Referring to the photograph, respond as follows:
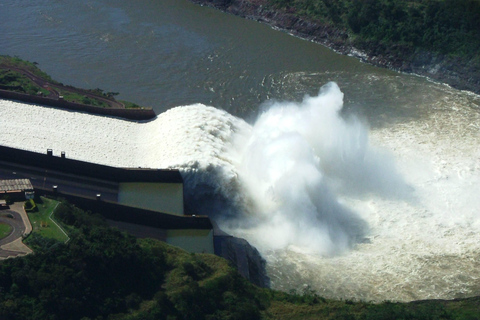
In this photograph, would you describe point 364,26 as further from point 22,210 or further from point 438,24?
point 22,210

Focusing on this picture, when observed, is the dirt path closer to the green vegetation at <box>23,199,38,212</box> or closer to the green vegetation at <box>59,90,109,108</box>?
the green vegetation at <box>23,199,38,212</box>

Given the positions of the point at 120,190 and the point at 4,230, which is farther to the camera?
the point at 120,190

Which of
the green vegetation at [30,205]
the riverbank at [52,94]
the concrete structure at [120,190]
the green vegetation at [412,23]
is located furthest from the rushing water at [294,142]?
the green vegetation at [30,205]

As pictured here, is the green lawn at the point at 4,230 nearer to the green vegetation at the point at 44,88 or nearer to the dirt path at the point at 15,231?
the dirt path at the point at 15,231

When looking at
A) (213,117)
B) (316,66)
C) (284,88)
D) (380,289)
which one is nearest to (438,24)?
(316,66)

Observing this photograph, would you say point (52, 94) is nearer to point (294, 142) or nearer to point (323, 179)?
point (294, 142)

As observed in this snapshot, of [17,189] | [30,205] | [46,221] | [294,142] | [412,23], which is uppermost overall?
[412,23]

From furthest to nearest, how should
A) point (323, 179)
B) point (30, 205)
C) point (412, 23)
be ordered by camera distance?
point (412, 23), point (323, 179), point (30, 205)

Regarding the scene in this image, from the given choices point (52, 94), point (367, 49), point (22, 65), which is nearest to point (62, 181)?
point (52, 94)
